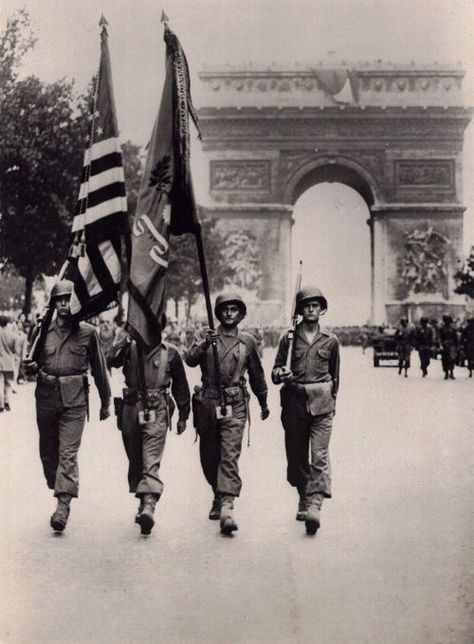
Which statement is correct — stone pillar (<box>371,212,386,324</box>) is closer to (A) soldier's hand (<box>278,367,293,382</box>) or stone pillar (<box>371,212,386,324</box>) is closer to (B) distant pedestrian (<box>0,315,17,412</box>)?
(B) distant pedestrian (<box>0,315,17,412</box>)

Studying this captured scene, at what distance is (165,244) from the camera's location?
6.45 meters

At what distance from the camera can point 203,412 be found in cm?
657

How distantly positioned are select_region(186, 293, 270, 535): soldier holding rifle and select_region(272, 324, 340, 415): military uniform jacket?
20 centimetres

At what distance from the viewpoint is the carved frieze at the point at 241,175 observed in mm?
42000

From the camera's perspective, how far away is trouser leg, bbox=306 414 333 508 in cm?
640

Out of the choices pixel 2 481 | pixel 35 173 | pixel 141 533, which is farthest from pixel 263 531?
pixel 35 173

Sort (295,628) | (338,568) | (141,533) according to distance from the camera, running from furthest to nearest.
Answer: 1. (141,533)
2. (338,568)
3. (295,628)

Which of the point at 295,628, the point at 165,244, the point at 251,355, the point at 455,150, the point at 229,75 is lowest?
the point at 295,628

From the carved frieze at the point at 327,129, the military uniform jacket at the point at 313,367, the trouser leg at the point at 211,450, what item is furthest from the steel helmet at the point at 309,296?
the carved frieze at the point at 327,129

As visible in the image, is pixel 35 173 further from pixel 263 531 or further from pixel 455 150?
pixel 455 150

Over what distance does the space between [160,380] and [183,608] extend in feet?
6.53

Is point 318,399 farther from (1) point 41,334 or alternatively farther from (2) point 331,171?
(2) point 331,171

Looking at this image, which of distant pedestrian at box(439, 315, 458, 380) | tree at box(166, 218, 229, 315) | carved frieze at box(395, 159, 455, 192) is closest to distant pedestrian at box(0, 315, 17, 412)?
distant pedestrian at box(439, 315, 458, 380)

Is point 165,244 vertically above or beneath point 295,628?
above
